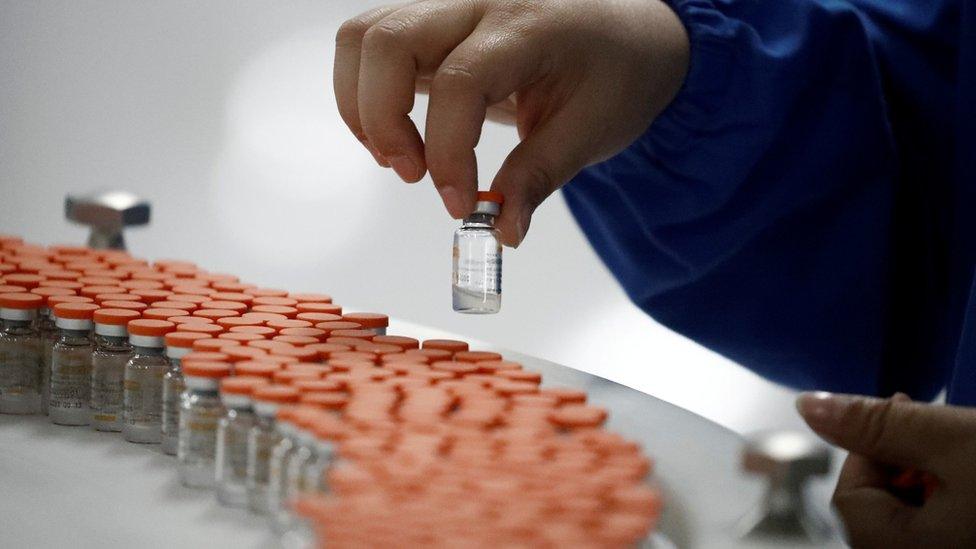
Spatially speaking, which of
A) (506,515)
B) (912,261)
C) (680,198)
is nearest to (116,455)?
(506,515)

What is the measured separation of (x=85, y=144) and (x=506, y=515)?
4.03 meters

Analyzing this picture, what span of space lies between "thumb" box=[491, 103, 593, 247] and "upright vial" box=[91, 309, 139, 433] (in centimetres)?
50

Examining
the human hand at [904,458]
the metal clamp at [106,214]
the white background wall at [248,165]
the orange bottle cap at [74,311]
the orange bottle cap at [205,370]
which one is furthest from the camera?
the white background wall at [248,165]

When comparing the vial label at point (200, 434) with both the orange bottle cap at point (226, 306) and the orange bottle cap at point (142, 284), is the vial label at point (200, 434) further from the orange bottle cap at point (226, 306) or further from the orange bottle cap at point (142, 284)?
the orange bottle cap at point (142, 284)

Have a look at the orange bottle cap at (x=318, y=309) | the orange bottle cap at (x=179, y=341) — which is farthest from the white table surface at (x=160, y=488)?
the orange bottle cap at (x=318, y=309)

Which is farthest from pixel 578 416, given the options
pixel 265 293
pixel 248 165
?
pixel 248 165

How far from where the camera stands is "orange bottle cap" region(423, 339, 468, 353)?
1449 millimetres

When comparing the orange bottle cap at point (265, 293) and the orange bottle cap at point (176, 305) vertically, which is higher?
the orange bottle cap at point (265, 293)

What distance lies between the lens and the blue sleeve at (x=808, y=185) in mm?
1615

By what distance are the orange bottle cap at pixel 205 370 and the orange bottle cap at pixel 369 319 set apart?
14.1 inches

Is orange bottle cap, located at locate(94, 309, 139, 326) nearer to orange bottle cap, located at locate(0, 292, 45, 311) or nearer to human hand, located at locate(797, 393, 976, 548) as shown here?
orange bottle cap, located at locate(0, 292, 45, 311)

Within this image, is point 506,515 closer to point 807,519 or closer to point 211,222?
point 807,519

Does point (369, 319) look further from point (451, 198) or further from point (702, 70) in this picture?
point (702, 70)

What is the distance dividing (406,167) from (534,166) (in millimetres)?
165
